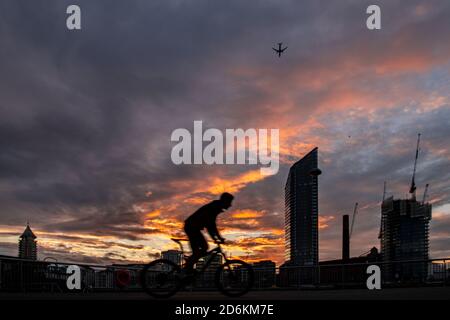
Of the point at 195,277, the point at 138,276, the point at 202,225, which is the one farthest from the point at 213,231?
the point at 138,276

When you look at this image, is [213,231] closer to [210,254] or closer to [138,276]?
[210,254]

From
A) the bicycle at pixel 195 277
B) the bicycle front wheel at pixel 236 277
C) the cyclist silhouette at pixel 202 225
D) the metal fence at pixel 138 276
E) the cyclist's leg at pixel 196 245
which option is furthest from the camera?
the metal fence at pixel 138 276

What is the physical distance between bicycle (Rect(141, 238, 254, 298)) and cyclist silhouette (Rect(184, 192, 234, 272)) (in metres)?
0.37

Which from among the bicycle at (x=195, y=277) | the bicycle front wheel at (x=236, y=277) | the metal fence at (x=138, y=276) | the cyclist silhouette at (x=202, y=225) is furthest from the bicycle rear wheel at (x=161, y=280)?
the metal fence at (x=138, y=276)

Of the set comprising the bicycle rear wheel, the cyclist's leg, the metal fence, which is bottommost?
the metal fence

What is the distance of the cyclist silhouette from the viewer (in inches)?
510

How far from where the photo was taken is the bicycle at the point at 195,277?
1433 centimetres

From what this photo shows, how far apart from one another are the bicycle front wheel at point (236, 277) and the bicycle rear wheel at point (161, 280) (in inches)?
51.0

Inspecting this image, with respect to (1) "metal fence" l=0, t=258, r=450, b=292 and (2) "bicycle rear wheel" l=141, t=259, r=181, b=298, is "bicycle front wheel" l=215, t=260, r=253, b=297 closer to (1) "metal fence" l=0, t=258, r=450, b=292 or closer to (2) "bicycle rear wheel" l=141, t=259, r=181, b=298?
(2) "bicycle rear wheel" l=141, t=259, r=181, b=298

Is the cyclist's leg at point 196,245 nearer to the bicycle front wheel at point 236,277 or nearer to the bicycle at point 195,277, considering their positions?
the bicycle at point 195,277

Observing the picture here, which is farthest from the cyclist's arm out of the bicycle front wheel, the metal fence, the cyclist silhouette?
the metal fence

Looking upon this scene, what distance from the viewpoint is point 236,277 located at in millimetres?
15031
